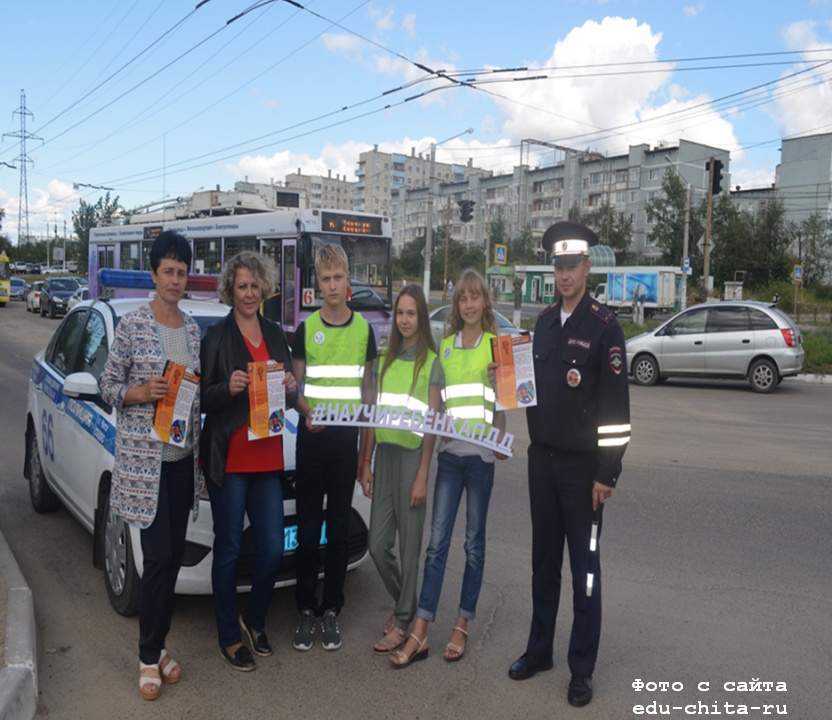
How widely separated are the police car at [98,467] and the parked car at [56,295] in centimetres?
3102

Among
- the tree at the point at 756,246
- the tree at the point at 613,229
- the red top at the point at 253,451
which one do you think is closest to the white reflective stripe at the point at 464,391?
the red top at the point at 253,451

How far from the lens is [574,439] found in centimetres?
376

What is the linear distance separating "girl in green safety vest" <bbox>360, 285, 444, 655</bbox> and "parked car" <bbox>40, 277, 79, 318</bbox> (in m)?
34.0

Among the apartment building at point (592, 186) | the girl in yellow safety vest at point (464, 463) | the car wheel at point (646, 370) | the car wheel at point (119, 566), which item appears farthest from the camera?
the apartment building at point (592, 186)

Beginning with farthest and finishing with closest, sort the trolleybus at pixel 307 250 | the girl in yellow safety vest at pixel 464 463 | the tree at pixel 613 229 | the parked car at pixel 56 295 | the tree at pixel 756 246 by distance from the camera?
the tree at pixel 613 229, the tree at pixel 756 246, the parked car at pixel 56 295, the trolleybus at pixel 307 250, the girl in yellow safety vest at pixel 464 463

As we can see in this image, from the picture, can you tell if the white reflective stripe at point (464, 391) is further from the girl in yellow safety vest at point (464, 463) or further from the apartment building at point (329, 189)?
the apartment building at point (329, 189)

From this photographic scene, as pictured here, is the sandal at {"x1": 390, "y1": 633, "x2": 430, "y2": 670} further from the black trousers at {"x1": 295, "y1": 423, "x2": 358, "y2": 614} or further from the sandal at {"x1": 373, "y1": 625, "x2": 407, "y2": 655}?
A: the black trousers at {"x1": 295, "y1": 423, "x2": 358, "y2": 614}

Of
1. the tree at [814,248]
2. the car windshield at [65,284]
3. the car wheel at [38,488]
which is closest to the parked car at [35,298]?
the car windshield at [65,284]

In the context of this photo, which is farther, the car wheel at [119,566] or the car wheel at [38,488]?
the car wheel at [38,488]

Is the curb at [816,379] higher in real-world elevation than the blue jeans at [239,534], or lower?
lower

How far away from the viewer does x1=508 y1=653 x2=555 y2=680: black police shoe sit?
398cm

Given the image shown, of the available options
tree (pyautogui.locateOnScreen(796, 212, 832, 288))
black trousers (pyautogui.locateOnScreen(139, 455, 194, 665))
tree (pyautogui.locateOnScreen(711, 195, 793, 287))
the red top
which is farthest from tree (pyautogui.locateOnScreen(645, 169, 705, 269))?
black trousers (pyautogui.locateOnScreen(139, 455, 194, 665))

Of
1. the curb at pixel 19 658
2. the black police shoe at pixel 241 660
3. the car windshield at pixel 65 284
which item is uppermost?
the car windshield at pixel 65 284

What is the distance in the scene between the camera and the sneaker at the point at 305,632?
4.25 metres
